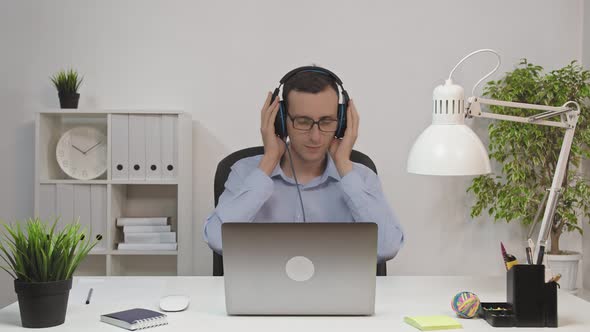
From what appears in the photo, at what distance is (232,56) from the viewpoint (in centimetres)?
383

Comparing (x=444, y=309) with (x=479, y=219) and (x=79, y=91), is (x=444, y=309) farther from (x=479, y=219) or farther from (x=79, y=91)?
(x=79, y=91)

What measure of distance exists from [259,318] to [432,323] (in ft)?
1.32

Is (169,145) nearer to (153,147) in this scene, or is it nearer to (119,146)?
(153,147)

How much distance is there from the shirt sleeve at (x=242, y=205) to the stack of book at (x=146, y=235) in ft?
4.38

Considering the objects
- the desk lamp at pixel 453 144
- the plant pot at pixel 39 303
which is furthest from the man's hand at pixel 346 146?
the plant pot at pixel 39 303

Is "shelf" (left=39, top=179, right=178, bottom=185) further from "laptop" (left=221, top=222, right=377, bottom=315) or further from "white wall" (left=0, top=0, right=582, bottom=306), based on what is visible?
"laptop" (left=221, top=222, right=377, bottom=315)

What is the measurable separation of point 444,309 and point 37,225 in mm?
1020

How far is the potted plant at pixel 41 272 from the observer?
155 cm

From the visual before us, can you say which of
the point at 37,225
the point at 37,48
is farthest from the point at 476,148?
the point at 37,48

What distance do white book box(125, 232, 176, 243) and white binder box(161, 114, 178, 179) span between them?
0.31 metres

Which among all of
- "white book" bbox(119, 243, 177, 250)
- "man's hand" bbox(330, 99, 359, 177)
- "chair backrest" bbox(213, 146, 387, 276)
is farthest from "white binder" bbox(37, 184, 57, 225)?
"man's hand" bbox(330, 99, 359, 177)

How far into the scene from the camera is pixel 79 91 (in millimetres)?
3822

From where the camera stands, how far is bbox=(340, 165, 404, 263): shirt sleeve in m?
2.25

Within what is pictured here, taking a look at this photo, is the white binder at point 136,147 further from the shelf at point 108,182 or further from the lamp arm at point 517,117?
the lamp arm at point 517,117
